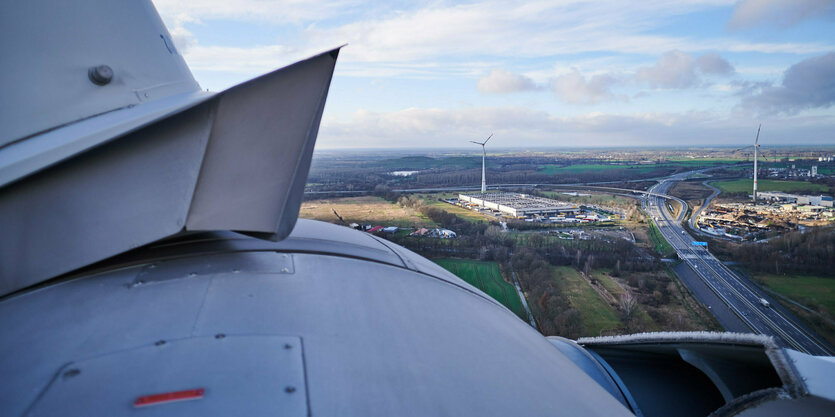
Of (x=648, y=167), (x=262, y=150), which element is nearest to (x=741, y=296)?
(x=262, y=150)

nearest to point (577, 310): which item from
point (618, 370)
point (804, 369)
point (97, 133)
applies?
point (618, 370)

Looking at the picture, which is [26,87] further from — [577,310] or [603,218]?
[603,218]

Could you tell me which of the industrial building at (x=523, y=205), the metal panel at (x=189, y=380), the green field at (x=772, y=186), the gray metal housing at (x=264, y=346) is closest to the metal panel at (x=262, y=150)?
the gray metal housing at (x=264, y=346)

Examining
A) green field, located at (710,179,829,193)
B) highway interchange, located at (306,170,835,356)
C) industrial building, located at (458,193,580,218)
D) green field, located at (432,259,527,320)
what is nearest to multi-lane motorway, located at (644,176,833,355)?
highway interchange, located at (306,170,835,356)

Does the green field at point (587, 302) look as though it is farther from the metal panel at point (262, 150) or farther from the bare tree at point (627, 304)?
the metal panel at point (262, 150)

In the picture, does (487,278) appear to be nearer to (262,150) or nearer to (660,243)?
(660,243)
